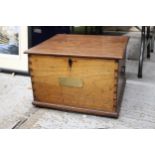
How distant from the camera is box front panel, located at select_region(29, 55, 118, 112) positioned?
1.28 meters

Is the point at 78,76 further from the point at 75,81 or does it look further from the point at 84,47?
the point at 84,47

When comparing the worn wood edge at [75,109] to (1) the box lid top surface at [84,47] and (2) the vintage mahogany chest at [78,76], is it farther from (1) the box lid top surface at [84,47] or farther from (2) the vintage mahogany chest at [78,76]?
(1) the box lid top surface at [84,47]

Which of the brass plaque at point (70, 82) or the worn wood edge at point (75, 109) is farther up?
the brass plaque at point (70, 82)

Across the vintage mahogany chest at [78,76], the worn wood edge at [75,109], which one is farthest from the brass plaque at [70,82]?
the worn wood edge at [75,109]

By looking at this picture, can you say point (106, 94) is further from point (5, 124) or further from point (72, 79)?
point (5, 124)

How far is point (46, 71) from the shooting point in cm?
138

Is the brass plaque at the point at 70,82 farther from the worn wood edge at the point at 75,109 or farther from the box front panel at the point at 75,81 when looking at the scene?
the worn wood edge at the point at 75,109

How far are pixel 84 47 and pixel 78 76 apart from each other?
185 mm

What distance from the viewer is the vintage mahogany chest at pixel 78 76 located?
127 centimetres

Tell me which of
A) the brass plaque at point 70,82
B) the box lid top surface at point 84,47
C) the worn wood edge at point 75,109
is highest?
the box lid top surface at point 84,47

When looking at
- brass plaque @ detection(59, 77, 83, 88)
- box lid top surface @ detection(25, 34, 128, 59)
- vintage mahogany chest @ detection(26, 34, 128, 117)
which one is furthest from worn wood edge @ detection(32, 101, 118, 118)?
box lid top surface @ detection(25, 34, 128, 59)

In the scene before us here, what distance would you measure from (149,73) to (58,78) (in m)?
1.01

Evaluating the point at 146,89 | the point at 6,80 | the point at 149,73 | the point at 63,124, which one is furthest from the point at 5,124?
the point at 149,73

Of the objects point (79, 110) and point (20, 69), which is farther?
point (20, 69)
